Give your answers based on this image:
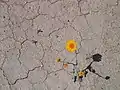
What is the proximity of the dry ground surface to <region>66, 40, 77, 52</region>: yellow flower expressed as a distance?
0.6 inches

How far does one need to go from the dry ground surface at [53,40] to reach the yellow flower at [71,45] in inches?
0.6

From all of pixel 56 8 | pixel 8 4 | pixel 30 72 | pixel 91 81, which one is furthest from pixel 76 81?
pixel 8 4

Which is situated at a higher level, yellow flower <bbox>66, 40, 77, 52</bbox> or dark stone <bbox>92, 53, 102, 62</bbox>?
yellow flower <bbox>66, 40, 77, 52</bbox>

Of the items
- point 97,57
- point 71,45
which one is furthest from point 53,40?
point 97,57

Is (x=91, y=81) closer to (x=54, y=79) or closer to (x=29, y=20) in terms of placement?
(x=54, y=79)

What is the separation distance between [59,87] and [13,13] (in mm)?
347

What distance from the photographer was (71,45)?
0.96 m

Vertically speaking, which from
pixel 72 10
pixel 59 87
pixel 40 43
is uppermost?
pixel 72 10

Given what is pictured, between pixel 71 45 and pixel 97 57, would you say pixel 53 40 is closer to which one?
pixel 71 45

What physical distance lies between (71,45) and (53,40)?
74mm

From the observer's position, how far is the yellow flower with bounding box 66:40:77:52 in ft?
3.12

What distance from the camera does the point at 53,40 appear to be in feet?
3.14

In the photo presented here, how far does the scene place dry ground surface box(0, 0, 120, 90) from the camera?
93cm

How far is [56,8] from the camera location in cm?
94
